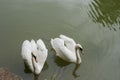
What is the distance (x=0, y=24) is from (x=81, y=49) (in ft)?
10.8

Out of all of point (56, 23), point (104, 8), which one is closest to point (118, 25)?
point (104, 8)

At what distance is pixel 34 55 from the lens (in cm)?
1065

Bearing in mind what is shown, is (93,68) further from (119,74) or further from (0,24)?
(0,24)

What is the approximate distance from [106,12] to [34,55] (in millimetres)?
5432

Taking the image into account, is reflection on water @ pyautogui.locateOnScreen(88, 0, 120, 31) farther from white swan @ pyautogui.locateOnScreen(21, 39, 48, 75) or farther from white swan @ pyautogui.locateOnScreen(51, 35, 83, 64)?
white swan @ pyautogui.locateOnScreen(21, 39, 48, 75)

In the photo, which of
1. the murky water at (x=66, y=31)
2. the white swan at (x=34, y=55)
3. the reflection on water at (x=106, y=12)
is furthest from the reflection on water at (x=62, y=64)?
the reflection on water at (x=106, y=12)

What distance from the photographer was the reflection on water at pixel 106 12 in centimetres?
1413

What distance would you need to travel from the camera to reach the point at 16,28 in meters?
12.7

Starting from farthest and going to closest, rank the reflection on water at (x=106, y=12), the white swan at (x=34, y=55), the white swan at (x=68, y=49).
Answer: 1. the reflection on water at (x=106, y=12)
2. the white swan at (x=68, y=49)
3. the white swan at (x=34, y=55)

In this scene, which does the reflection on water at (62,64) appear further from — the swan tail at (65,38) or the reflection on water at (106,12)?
the reflection on water at (106,12)

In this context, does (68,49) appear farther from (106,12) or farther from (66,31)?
(106,12)

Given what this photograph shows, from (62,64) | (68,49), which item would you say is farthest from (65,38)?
(62,64)

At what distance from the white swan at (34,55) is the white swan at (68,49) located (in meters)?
0.48

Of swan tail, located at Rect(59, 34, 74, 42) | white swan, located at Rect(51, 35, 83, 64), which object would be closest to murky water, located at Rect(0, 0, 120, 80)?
white swan, located at Rect(51, 35, 83, 64)
